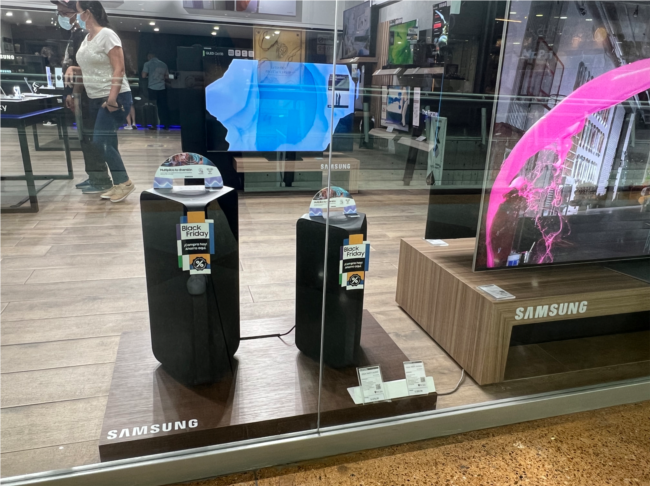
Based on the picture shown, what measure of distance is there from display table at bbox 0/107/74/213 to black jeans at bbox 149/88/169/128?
0.71ft

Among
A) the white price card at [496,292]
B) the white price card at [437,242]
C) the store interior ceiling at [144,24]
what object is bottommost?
the white price card at [496,292]

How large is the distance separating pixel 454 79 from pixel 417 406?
1.09 m

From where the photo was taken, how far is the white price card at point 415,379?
1552 mm

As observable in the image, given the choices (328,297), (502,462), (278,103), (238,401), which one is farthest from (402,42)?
(502,462)

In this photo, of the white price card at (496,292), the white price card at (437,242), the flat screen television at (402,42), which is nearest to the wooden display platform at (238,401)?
the white price card at (496,292)

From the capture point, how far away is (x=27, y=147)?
122cm

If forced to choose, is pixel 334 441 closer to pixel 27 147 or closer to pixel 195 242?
pixel 195 242

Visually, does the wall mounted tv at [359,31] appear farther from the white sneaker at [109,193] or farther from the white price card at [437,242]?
the white price card at [437,242]

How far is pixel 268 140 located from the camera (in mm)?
1408

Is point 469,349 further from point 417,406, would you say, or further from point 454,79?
point 454,79

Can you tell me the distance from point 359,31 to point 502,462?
1.30m

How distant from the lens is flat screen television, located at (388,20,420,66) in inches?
54.6

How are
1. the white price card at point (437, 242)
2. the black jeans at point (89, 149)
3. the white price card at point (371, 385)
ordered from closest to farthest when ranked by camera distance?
the black jeans at point (89, 149)
the white price card at point (371, 385)
the white price card at point (437, 242)

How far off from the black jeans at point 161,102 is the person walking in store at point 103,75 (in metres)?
0.05
